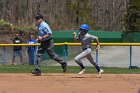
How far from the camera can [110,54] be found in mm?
22750

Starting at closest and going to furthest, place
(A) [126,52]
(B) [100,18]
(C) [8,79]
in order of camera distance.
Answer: (C) [8,79]
(A) [126,52]
(B) [100,18]

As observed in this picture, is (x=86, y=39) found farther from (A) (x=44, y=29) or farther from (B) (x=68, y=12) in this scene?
(B) (x=68, y=12)

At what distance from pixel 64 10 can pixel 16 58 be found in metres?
23.4

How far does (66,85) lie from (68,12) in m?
33.6

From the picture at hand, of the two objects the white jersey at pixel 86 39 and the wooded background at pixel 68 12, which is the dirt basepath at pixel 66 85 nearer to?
the white jersey at pixel 86 39

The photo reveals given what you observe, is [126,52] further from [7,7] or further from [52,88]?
[7,7]

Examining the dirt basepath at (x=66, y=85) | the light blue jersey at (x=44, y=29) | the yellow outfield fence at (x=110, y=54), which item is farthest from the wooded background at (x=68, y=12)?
the dirt basepath at (x=66, y=85)

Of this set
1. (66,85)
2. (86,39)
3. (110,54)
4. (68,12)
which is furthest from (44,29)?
(68,12)

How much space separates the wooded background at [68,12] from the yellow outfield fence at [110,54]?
20596 mm

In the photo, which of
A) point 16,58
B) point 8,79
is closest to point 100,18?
point 16,58

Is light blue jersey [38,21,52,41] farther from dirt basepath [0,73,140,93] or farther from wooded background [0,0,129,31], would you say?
wooded background [0,0,129,31]

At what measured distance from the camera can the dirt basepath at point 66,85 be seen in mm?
11258

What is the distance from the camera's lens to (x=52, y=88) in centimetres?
1162

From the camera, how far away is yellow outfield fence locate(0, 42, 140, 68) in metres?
22.0
